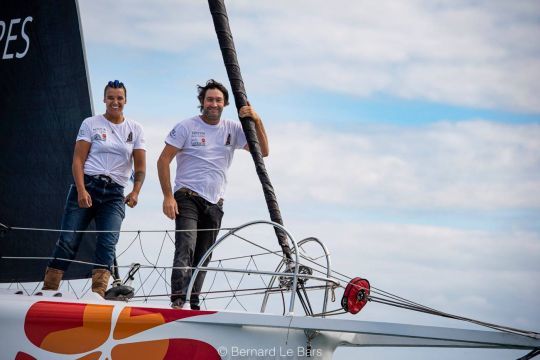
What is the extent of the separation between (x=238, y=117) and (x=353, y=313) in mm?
1871

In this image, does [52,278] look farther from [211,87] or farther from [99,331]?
[211,87]

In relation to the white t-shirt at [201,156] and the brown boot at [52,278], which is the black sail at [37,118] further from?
the white t-shirt at [201,156]

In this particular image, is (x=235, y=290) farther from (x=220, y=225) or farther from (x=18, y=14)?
(x=18, y=14)

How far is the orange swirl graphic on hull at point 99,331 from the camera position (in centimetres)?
585

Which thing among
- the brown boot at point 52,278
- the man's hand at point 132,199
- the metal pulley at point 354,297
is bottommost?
the brown boot at point 52,278

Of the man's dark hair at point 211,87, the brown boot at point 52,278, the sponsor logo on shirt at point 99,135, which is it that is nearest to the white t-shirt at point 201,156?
the man's dark hair at point 211,87

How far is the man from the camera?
666cm

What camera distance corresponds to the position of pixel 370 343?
6.01 metres

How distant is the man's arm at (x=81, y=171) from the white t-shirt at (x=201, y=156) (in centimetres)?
63

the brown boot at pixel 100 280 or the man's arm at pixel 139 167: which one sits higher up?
the man's arm at pixel 139 167

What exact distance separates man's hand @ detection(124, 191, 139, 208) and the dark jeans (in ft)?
1.36

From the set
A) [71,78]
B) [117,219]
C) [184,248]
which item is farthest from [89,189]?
[71,78]

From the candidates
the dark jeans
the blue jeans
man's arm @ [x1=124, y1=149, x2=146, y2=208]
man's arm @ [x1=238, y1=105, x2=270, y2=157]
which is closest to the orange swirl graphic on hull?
the dark jeans

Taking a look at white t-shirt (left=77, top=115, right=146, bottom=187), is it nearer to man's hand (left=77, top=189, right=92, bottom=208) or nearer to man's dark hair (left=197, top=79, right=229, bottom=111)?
man's hand (left=77, top=189, right=92, bottom=208)
